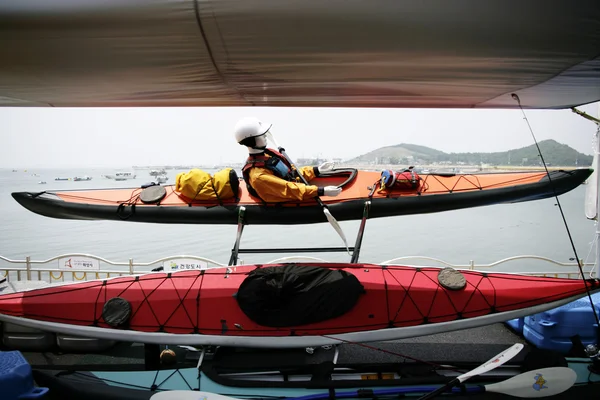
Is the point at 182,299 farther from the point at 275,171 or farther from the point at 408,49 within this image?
the point at 408,49

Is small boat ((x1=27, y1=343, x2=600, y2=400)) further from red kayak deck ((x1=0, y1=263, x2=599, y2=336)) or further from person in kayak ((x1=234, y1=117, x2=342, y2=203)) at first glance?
person in kayak ((x1=234, y1=117, x2=342, y2=203))

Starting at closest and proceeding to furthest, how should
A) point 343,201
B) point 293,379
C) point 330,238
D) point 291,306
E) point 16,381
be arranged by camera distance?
point 16,381, point 293,379, point 291,306, point 343,201, point 330,238

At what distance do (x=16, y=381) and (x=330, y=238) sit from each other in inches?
255

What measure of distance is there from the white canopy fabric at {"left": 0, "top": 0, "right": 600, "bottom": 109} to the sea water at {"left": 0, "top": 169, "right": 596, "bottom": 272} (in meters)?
4.68

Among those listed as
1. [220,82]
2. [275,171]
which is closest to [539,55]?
[220,82]

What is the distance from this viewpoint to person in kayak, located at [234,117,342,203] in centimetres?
262

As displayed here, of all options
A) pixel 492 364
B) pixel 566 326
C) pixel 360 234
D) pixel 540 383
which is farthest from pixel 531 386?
pixel 360 234

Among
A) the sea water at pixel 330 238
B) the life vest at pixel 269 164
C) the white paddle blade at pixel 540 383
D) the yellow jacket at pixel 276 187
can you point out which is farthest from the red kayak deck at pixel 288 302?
the sea water at pixel 330 238

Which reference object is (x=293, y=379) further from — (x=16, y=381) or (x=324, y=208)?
(x=16, y=381)

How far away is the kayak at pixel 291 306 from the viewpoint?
2115 mm

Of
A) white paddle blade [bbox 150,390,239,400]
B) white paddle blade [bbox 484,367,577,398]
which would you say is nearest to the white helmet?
white paddle blade [bbox 150,390,239,400]

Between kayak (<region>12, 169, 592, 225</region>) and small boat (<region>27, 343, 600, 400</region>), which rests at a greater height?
kayak (<region>12, 169, 592, 225</region>)

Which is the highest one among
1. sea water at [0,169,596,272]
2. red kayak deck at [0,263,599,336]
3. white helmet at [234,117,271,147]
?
white helmet at [234,117,271,147]

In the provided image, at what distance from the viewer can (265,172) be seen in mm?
2676
